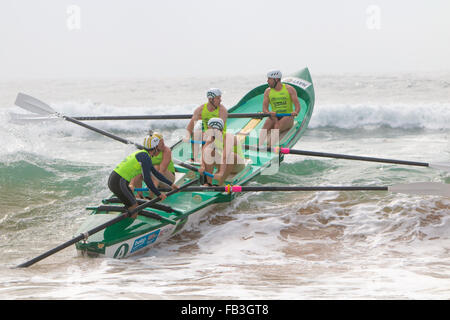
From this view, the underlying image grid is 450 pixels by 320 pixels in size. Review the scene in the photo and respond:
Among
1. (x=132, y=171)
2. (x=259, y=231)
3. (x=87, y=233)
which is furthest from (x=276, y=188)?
(x=87, y=233)

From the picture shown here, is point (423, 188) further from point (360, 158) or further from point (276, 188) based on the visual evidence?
point (276, 188)

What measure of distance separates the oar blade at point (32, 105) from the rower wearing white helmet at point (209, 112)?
3267 mm

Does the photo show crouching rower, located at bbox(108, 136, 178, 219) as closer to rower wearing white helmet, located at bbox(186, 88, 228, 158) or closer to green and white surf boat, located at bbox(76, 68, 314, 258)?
green and white surf boat, located at bbox(76, 68, 314, 258)

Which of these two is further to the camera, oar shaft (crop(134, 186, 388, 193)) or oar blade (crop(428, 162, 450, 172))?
oar blade (crop(428, 162, 450, 172))

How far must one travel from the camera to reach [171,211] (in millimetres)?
7762

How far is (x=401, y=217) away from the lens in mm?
8719

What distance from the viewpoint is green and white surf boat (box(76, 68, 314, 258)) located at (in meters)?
7.10

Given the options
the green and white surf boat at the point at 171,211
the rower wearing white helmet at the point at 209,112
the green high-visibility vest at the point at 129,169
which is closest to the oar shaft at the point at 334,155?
the green and white surf boat at the point at 171,211

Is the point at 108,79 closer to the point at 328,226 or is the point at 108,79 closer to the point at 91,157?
the point at 91,157

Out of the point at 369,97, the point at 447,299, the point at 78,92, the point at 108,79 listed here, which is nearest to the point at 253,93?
the point at 447,299

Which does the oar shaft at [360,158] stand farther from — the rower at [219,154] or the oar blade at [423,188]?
the rower at [219,154]

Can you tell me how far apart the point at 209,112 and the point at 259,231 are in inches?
87.1

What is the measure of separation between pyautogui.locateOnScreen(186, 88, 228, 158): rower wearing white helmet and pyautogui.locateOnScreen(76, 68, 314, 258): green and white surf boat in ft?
1.43

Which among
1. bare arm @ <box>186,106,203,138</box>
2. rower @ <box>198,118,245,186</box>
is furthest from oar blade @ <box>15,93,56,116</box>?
rower @ <box>198,118,245,186</box>
